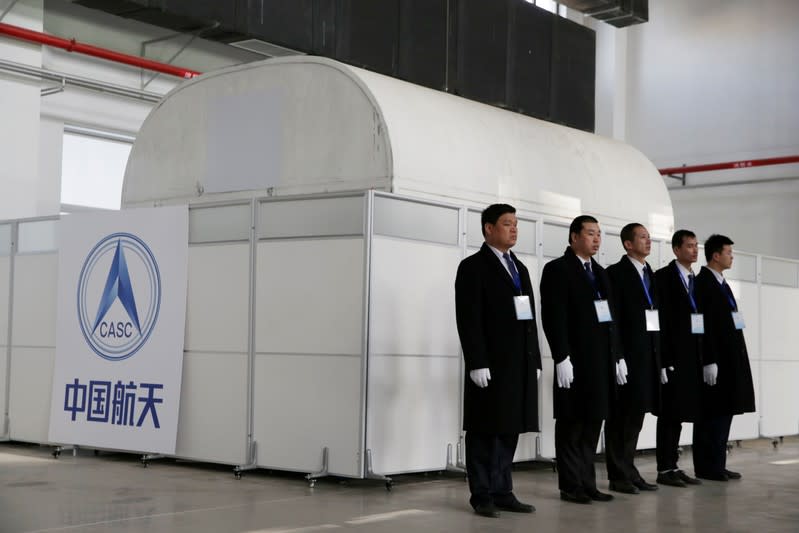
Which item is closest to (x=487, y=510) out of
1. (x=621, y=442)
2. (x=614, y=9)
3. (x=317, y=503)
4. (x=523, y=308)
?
(x=317, y=503)

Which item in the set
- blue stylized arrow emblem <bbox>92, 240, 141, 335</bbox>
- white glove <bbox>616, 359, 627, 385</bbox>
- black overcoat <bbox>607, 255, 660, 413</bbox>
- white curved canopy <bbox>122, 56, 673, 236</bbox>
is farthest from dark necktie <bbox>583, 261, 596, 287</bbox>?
blue stylized arrow emblem <bbox>92, 240, 141, 335</bbox>

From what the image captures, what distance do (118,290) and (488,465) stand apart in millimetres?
3623

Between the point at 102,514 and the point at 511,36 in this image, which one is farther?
the point at 511,36

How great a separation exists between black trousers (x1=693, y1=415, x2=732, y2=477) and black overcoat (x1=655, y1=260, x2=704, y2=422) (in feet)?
0.89

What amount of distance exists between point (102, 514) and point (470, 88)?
1048 cm

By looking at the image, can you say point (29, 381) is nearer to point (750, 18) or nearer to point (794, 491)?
point (794, 491)

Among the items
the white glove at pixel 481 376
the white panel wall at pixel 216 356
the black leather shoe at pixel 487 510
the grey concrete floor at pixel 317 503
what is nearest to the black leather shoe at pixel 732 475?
the grey concrete floor at pixel 317 503

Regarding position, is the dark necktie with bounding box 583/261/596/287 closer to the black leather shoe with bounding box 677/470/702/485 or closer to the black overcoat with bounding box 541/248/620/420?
the black overcoat with bounding box 541/248/620/420

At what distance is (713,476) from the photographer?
26.7 ft

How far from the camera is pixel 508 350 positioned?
640cm

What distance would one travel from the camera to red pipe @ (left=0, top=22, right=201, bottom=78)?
1149cm

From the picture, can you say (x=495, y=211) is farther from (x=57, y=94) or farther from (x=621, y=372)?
(x=57, y=94)

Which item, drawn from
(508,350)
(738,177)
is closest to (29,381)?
(508,350)

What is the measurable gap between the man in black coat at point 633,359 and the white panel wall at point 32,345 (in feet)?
15.7
